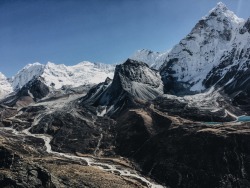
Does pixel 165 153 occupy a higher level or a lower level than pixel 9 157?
higher

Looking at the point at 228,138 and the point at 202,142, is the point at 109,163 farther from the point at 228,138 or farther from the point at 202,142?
the point at 228,138

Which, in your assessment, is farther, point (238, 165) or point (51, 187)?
point (238, 165)

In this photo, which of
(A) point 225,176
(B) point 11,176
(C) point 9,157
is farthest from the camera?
(A) point 225,176

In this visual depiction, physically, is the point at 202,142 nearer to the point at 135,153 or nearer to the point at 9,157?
the point at 135,153

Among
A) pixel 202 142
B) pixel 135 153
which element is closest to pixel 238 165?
pixel 202 142

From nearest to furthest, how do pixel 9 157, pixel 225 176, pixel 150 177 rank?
pixel 9 157, pixel 225 176, pixel 150 177

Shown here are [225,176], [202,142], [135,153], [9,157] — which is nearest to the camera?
[9,157]

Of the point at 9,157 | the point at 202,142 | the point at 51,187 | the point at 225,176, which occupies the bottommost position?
the point at 51,187

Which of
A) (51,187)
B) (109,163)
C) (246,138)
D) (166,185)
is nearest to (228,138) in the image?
(246,138)

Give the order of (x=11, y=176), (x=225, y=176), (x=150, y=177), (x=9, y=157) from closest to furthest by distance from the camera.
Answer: (x=11, y=176) < (x=9, y=157) < (x=225, y=176) < (x=150, y=177)
